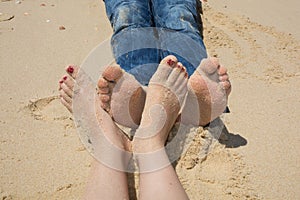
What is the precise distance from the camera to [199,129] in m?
1.32

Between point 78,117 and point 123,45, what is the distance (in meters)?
0.42

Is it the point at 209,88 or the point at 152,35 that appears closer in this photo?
the point at 209,88

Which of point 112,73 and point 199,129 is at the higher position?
point 112,73

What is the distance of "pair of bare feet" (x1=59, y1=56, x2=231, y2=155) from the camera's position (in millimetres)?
1218

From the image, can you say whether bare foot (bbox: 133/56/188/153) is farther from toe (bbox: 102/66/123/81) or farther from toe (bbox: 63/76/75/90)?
toe (bbox: 63/76/75/90)

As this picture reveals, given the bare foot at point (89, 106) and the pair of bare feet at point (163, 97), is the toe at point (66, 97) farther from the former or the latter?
the pair of bare feet at point (163, 97)

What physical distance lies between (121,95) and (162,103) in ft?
0.47

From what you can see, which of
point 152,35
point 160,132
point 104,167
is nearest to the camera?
point 104,167

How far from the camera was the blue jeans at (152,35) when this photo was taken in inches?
59.6

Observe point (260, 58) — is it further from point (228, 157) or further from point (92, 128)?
point (92, 128)

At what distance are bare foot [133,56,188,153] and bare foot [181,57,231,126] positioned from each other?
0.04 m

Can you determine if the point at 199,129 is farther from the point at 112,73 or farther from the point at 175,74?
the point at 112,73

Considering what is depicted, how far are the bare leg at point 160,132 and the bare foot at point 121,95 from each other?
4 centimetres

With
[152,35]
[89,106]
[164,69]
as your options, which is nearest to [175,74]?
[164,69]
